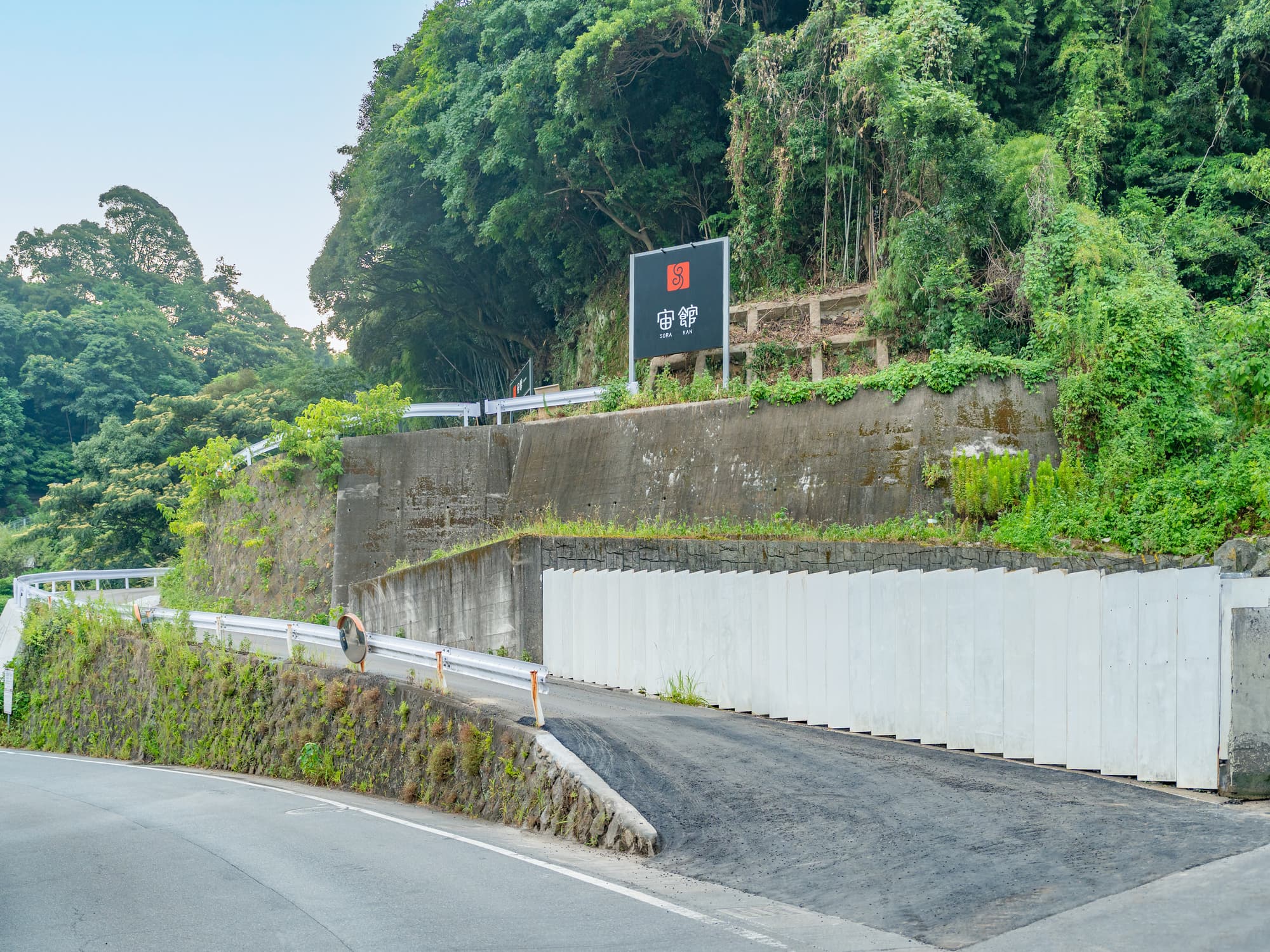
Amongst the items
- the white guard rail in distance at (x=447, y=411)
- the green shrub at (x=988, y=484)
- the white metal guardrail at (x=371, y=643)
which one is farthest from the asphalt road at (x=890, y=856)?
the white guard rail in distance at (x=447, y=411)

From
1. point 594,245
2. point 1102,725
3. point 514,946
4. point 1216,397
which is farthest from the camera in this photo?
point 594,245

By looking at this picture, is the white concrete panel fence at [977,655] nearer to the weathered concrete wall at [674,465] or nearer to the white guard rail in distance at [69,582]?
the weathered concrete wall at [674,465]

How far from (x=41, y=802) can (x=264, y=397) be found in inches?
1267

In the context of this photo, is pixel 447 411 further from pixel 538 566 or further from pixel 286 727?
pixel 286 727

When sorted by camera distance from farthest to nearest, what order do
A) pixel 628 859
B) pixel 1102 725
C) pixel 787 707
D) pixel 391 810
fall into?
1. pixel 787 707
2. pixel 391 810
3. pixel 1102 725
4. pixel 628 859

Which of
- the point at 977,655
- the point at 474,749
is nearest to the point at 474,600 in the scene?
the point at 474,749

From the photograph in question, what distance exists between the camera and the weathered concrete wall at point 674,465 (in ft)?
53.3

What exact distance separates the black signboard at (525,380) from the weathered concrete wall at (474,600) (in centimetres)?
1615

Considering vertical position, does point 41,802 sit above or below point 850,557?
below

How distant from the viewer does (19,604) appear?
2327 centimetres

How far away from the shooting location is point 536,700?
10.4 m

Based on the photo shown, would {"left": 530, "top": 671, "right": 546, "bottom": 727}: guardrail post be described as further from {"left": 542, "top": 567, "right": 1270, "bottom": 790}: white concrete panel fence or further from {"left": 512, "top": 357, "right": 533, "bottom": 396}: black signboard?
{"left": 512, "top": 357, "right": 533, "bottom": 396}: black signboard

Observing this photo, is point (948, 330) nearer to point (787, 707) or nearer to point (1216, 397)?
point (1216, 397)

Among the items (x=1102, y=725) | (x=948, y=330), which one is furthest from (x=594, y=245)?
(x=1102, y=725)
